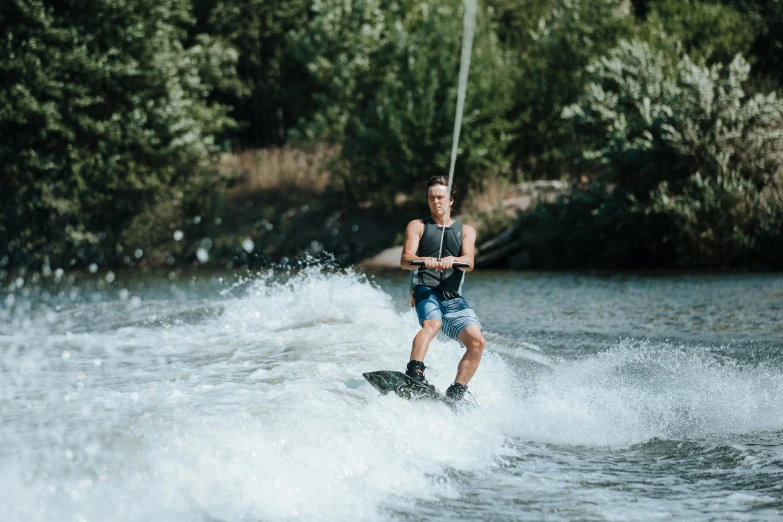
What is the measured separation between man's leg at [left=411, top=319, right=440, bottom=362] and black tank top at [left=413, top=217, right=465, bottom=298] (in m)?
0.31

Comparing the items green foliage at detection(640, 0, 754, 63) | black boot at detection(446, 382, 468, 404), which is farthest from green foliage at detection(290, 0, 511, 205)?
black boot at detection(446, 382, 468, 404)

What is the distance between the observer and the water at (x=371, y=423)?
5.17 meters

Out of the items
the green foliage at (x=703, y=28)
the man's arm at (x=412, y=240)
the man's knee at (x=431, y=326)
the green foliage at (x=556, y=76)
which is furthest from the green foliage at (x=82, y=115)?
the man's knee at (x=431, y=326)

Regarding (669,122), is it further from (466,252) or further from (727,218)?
(466,252)

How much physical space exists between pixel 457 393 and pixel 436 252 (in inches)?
43.7

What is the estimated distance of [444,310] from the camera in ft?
24.5

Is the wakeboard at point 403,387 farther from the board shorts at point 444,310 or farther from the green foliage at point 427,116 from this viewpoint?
the green foliage at point 427,116

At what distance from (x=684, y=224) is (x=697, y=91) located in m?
3.17

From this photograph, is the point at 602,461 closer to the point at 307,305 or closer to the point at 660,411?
the point at 660,411

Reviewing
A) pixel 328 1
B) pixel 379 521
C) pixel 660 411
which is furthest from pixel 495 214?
pixel 379 521

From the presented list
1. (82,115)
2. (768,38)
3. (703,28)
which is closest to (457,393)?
(82,115)

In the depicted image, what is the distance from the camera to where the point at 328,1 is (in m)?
35.9

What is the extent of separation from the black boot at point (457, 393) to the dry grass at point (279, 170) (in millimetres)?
25048

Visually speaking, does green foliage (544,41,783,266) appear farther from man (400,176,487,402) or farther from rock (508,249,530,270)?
man (400,176,487,402)
